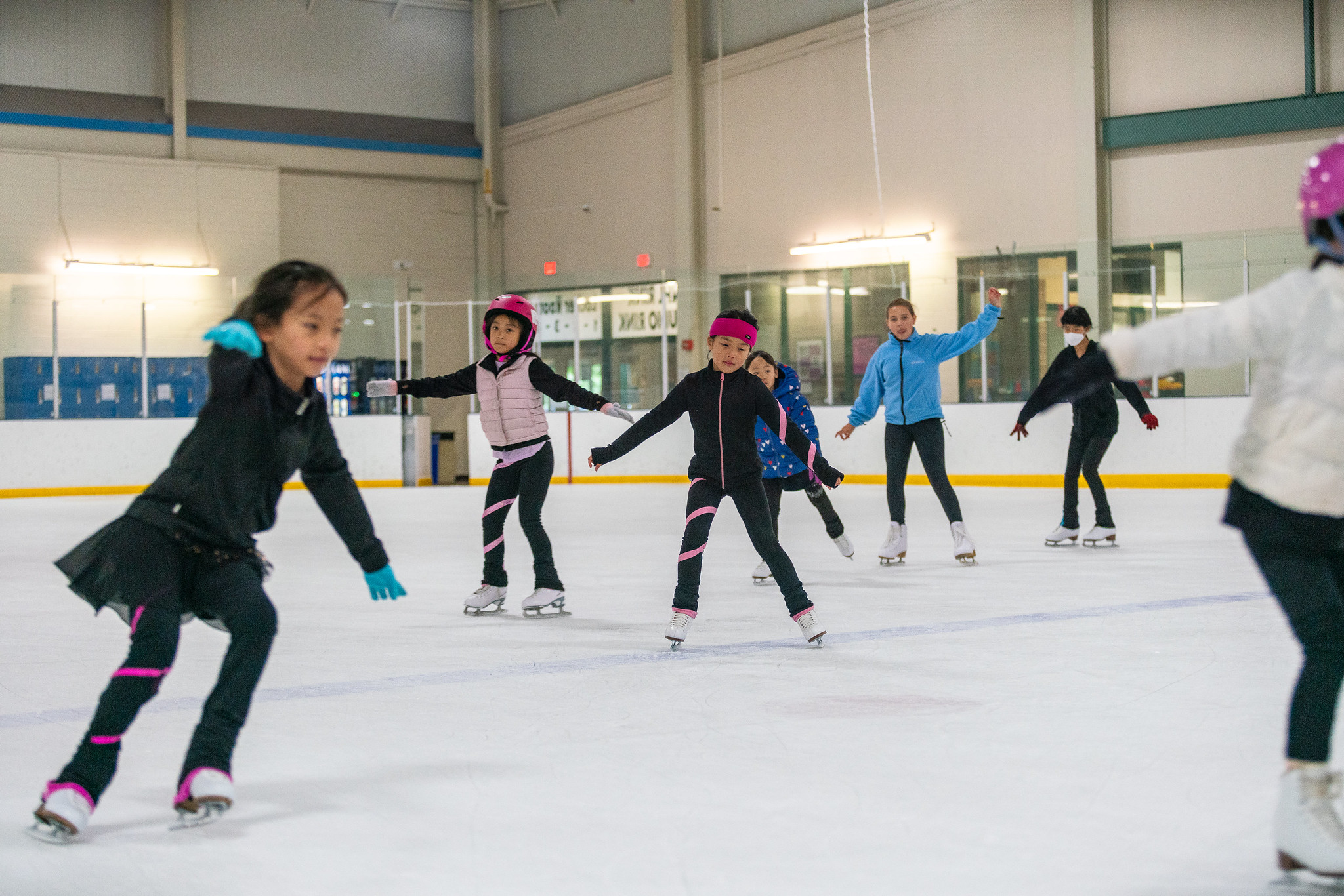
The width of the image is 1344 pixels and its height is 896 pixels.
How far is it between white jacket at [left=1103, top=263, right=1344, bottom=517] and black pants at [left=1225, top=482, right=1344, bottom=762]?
39mm

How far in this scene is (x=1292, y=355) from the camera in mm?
2139

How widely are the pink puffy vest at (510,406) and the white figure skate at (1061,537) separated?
3.74 m

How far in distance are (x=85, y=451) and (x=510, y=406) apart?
40.4 ft

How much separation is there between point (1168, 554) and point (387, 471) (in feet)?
39.2

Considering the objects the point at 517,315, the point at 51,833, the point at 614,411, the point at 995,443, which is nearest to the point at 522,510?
the point at 614,411

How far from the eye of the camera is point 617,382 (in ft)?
58.3

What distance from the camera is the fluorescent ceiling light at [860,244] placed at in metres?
17.3

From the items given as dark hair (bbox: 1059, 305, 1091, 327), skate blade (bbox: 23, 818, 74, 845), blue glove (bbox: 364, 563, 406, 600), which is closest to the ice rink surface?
skate blade (bbox: 23, 818, 74, 845)

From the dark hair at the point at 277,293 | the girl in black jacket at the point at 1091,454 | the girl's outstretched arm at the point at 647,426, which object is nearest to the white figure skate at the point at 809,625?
the girl's outstretched arm at the point at 647,426

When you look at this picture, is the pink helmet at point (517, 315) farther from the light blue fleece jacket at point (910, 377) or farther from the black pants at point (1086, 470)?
the black pants at point (1086, 470)

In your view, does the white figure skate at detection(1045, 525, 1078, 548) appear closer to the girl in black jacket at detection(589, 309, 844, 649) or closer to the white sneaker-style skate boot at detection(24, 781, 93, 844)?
the girl in black jacket at detection(589, 309, 844, 649)

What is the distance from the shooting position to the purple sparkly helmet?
81.4 inches

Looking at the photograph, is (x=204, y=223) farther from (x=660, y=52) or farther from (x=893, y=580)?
(x=893, y=580)

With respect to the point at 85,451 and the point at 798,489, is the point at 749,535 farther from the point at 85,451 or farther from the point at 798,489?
the point at 85,451
